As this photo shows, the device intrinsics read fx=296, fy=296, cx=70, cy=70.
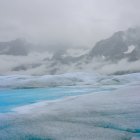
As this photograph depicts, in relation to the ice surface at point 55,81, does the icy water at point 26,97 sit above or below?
below

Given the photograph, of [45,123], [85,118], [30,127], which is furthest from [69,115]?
[30,127]

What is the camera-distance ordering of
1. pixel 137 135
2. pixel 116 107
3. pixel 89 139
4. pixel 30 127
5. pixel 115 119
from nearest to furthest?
pixel 89 139 → pixel 137 135 → pixel 30 127 → pixel 115 119 → pixel 116 107

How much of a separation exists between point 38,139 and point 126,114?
420 cm

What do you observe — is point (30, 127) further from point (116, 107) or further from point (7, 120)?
point (116, 107)

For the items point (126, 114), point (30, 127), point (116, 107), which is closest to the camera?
point (30, 127)

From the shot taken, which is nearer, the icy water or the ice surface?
the icy water

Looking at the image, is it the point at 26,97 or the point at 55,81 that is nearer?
the point at 26,97

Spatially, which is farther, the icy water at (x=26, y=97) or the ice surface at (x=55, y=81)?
the ice surface at (x=55, y=81)

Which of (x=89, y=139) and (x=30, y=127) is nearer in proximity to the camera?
(x=89, y=139)

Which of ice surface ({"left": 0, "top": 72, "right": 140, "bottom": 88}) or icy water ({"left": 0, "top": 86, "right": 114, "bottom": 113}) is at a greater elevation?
ice surface ({"left": 0, "top": 72, "right": 140, "bottom": 88})

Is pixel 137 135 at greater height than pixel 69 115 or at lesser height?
lesser

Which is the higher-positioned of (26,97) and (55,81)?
(55,81)

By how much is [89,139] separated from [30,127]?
2.10 metres

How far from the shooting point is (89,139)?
760 centimetres
